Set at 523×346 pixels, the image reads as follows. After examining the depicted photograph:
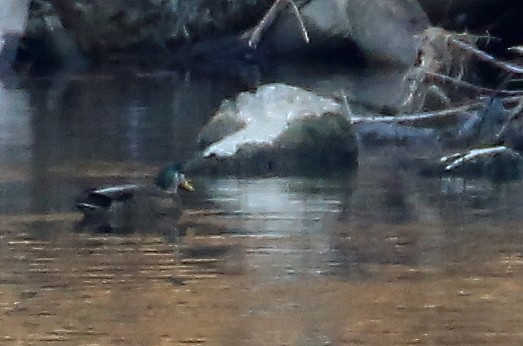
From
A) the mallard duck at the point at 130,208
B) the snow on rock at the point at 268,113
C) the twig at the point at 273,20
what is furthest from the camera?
the twig at the point at 273,20

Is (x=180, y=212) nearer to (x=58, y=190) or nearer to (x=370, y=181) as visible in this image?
(x=58, y=190)

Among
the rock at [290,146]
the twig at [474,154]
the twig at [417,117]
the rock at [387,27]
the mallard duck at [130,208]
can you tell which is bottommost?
the mallard duck at [130,208]

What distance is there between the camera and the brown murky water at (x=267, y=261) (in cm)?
120

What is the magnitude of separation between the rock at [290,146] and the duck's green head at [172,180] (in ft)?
0.29

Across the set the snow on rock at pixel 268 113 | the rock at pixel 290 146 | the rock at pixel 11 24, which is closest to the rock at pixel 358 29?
the rock at pixel 11 24

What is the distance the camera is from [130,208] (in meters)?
1.81

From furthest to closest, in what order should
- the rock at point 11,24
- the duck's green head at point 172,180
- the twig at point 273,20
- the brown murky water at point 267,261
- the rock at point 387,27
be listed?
the rock at point 11,24 < the twig at point 273,20 < the rock at point 387,27 < the duck's green head at point 172,180 < the brown murky water at point 267,261

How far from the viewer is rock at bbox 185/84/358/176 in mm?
2240

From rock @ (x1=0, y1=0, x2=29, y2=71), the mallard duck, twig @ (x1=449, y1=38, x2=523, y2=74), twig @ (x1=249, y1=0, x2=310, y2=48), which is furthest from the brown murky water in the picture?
rock @ (x1=0, y1=0, x2=29, y2=71)

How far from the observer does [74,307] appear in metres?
1.28

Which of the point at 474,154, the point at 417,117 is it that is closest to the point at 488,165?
the point at 474,154

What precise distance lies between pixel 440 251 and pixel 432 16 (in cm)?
316

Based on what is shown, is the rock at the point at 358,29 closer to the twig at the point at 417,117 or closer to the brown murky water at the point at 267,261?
the twig at the point at 417,117

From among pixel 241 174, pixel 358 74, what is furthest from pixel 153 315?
pixel 358 74
